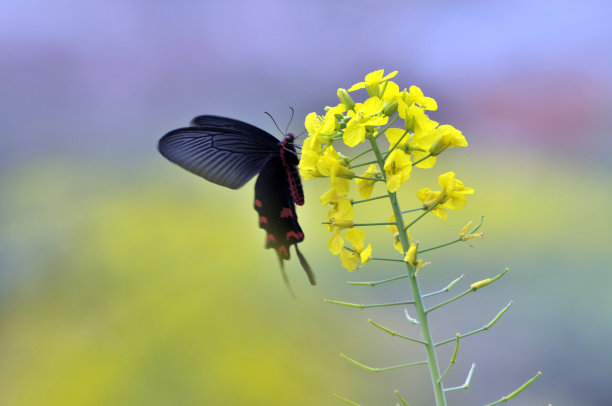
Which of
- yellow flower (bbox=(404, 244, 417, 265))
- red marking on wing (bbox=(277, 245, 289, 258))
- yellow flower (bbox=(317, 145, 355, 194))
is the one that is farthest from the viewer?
red marking on wing (bbox=(277, 245, 289, 258))

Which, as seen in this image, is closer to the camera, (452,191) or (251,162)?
(452,191)

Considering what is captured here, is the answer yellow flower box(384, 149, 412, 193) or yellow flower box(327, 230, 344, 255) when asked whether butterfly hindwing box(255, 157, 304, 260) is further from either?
yellow flower box(384, 149, 412, 193)

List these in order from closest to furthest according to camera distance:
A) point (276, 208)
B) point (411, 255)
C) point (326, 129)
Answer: point (411, 255)
point (326, 129)
point (276, 208)

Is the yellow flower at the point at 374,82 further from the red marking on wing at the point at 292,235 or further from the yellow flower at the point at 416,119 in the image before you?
the red marking on wing at the point at 292,235

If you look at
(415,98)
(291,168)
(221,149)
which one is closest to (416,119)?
(415,98)

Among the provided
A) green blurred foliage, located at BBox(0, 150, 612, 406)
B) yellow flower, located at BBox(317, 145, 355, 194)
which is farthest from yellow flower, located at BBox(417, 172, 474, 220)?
green blurred foliage, located at BBox(0, 150, 612, 406)

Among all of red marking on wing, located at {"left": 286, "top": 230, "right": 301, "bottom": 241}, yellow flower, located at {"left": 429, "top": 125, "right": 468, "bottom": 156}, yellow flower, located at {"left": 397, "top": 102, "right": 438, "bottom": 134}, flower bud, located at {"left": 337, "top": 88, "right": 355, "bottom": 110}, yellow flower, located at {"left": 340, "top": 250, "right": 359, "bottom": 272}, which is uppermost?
flower bud, located at {"left": 337, "top": 88, "right": 355, "bottom": 110}

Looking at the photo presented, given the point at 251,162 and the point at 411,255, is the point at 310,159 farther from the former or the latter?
the point at 251,162
